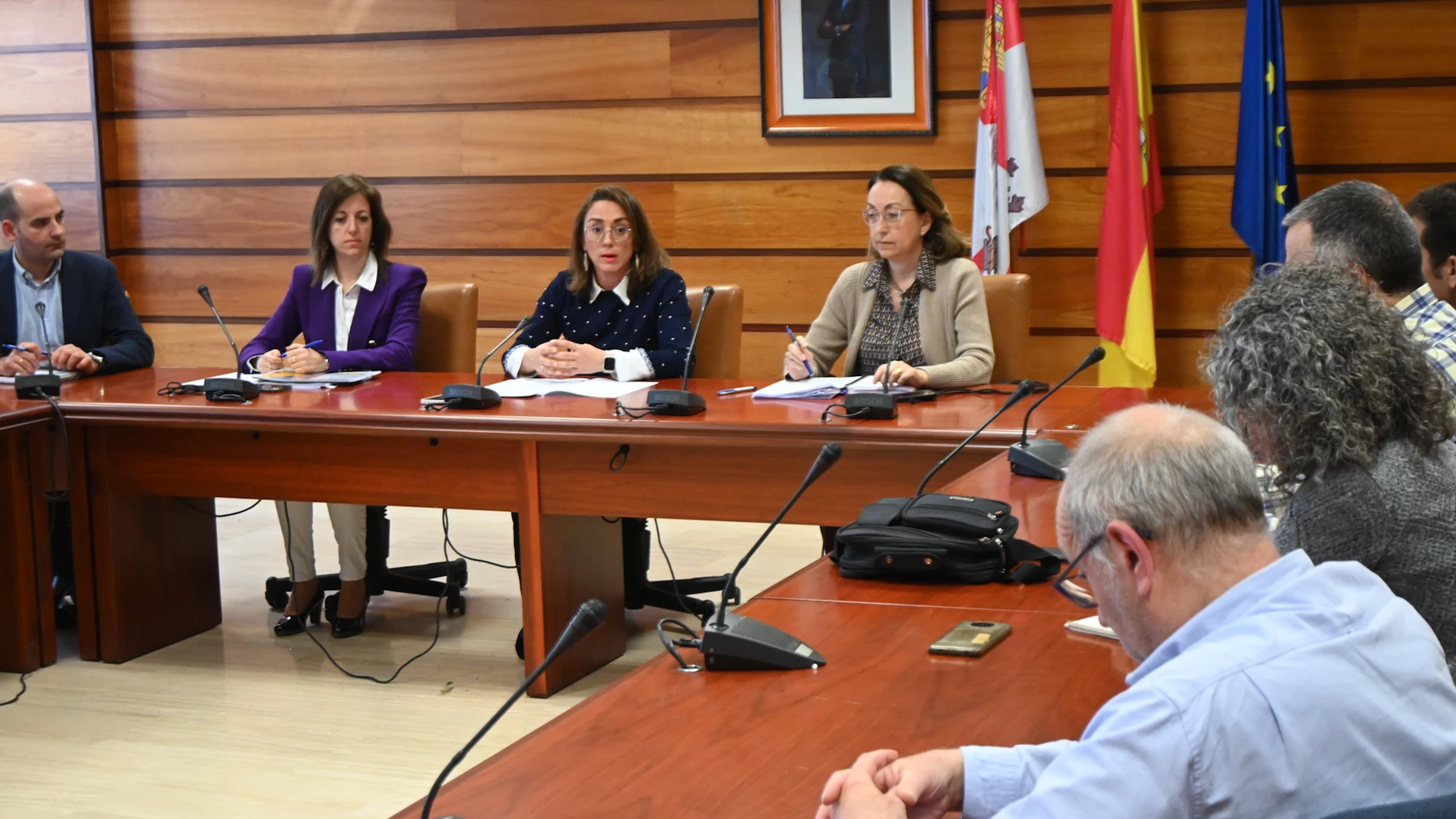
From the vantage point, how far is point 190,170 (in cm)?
610

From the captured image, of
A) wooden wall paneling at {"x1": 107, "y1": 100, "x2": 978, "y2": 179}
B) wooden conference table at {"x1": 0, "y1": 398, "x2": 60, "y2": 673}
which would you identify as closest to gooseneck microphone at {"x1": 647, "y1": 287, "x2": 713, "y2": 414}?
wooden conference table at {"x1": 0, "y1": 398, "x2": 60, "y2": 673}

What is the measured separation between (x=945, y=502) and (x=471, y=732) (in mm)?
1521

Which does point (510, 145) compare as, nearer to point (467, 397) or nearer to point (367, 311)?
point (367, 311)

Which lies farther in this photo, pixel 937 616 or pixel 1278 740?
pixel 937 616

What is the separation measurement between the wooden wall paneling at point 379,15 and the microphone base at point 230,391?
2476mm

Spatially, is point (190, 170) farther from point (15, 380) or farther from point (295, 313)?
point (15, 380)

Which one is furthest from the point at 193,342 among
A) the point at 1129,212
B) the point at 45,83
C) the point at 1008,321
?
the point at 1129,212

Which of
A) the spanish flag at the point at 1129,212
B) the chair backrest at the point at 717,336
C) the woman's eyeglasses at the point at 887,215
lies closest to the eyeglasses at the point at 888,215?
the woman's eyeglasses at the point at 887,215

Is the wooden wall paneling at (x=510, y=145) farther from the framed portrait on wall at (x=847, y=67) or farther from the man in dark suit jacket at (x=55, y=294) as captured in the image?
the man in dark suit jacket at (x=55, y=294)

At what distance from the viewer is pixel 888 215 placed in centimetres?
379

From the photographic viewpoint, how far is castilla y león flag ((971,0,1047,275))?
193 inches

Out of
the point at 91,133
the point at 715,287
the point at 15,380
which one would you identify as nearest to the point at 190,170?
the point at 91,133

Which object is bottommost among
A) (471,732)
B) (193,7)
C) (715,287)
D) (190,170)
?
(471,732)

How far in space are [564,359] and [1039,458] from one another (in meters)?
1.65
